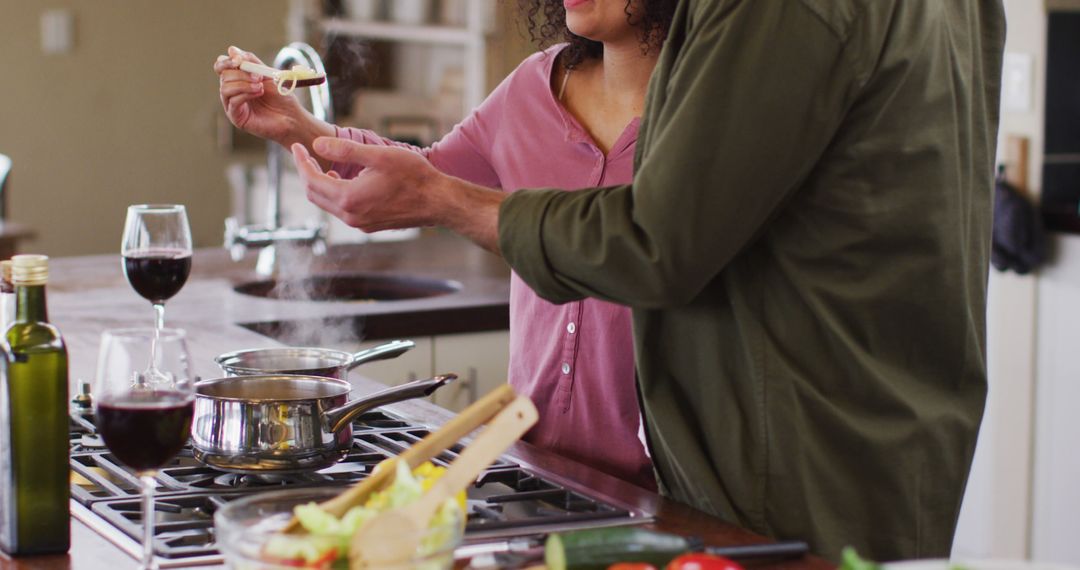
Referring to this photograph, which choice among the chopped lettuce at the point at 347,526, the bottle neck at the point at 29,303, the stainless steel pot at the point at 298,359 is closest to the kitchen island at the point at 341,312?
the stainless steel pot at the point at 298,359

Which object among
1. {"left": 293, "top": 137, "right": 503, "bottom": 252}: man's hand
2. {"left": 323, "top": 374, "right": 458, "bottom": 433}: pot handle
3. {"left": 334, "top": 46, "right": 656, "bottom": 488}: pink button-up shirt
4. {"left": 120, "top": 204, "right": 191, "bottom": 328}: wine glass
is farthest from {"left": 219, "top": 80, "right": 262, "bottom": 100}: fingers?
{"left": 323, "top": 374, "right": 458, "bottom": 433}: pot handle

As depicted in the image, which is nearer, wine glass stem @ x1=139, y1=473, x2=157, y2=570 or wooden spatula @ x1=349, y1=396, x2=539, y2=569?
wooden spatula @ x1=349, y1=396, x2=539, y2=569

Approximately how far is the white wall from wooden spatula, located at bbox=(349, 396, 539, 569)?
256 cm

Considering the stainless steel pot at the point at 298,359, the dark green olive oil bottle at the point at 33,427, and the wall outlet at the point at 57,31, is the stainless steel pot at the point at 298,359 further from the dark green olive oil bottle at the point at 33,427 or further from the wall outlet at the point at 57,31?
the wall outlet at the point at 57,31

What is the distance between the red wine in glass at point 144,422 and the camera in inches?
41.3

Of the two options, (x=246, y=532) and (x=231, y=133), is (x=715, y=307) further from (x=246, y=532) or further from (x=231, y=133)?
(x=231, y=133)

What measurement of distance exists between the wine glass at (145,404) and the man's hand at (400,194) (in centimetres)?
33

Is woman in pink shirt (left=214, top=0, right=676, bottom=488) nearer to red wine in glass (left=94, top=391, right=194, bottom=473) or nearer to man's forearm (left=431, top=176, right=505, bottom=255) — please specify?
man's forearm (left=431, top=176, right=505, bottom=255)

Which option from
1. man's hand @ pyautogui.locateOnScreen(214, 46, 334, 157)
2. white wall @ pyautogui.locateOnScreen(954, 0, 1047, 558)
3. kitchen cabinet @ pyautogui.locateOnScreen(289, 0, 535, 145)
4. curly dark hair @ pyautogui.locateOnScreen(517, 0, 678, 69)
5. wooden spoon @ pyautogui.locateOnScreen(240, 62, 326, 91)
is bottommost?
white wall @ pyautogui.locateOnScreen(954, 0, 1047, 558)

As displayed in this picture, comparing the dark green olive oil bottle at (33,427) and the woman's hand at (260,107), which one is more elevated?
the woman's hand at (260,107)

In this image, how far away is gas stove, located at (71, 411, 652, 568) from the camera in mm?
1229

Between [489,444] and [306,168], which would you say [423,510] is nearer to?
[489,444]

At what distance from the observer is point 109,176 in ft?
19.3

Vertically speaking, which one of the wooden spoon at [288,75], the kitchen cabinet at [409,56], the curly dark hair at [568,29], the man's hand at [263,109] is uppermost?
the kitchen cabinet at [409,56]
